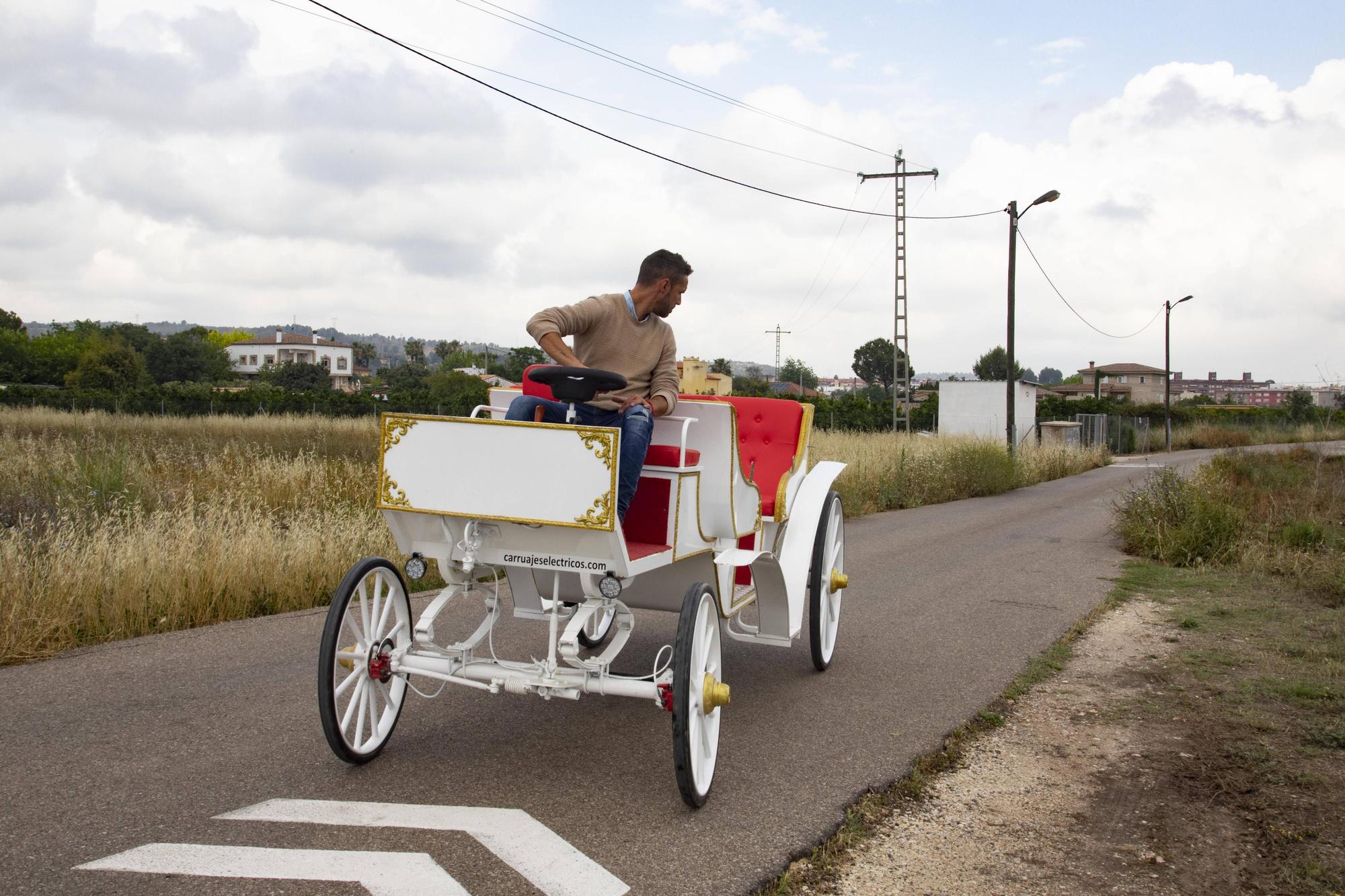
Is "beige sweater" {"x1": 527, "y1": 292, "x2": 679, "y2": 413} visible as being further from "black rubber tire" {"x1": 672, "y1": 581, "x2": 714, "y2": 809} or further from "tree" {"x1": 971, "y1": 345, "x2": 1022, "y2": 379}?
"tree" {"x1": 971, "y1": 345, "x2": 1022, "y2": 379}

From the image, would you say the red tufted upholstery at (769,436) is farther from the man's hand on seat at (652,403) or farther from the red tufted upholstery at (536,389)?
the red tufted upholstery at (536,389)

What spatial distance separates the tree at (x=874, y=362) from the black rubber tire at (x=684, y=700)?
114 meters

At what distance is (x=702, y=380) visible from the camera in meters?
8.11

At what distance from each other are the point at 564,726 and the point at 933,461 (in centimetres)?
1634

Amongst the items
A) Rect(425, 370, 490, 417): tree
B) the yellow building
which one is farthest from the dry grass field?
Rect(425, 370, 490, 417): tree

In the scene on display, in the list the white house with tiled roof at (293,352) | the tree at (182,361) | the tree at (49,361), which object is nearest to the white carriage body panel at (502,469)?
the tree at (49,361)

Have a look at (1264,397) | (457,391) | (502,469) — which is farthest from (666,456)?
(1264,397)

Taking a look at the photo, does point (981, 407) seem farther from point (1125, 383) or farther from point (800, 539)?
point (1125, 383)

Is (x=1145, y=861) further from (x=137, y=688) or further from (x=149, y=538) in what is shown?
(x=149, y=538)

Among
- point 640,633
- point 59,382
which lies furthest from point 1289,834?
point 59,382

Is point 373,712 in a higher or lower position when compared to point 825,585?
lower

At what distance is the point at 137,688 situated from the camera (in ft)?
17.1

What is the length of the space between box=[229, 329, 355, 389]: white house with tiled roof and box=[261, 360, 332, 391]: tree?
183ft

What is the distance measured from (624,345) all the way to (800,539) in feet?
5.70
